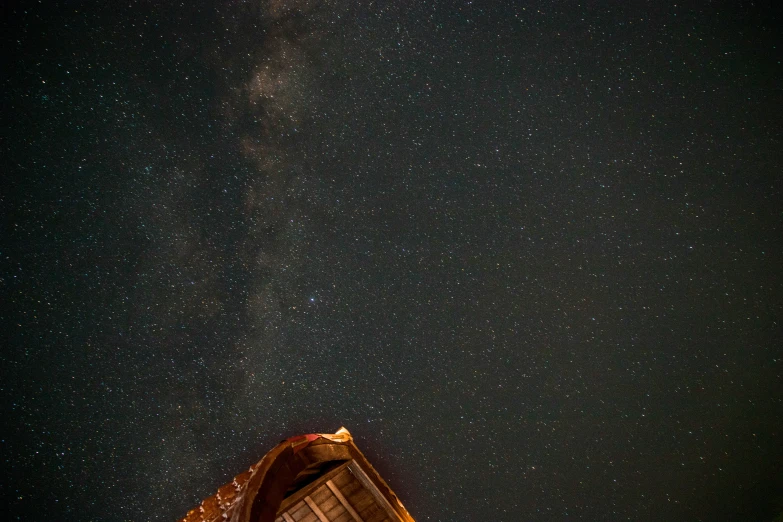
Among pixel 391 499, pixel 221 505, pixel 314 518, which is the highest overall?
pixel 221 505

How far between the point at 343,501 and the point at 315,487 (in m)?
0.39

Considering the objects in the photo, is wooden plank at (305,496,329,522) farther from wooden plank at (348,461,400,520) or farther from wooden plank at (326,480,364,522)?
wooden plank at (348,461,400,520)

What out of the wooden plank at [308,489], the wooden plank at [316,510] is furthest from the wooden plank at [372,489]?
the wooden plank at [316,510]

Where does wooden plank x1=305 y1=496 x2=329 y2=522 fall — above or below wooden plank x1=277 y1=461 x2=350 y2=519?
below

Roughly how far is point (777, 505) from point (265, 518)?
12393mm

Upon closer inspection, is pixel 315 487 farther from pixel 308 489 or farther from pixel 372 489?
pixel 372 489

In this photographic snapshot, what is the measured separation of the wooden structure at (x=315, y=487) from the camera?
3.43m

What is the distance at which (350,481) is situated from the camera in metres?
4.48

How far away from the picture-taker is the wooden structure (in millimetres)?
3433

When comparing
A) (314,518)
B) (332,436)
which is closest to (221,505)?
(314,518)

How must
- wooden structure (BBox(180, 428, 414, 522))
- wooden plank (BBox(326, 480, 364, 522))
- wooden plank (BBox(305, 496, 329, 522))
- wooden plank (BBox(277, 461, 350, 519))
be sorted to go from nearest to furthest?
wooden structure (BBox(180, 428, 414, 522))
wooden plank (BBox(277, 461, 350, 519))
wooden plank (BBox(305, 496, 329, 522))
wooden plank (BBox(326, 480, 364, 522))

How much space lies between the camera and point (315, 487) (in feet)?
13.9

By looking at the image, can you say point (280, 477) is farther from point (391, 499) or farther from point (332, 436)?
point (391, 499)

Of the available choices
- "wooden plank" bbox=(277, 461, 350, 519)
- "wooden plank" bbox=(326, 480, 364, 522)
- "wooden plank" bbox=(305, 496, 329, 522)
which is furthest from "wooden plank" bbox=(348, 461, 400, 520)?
"wooden plank" bbox=(305, 496, 329, 522)
